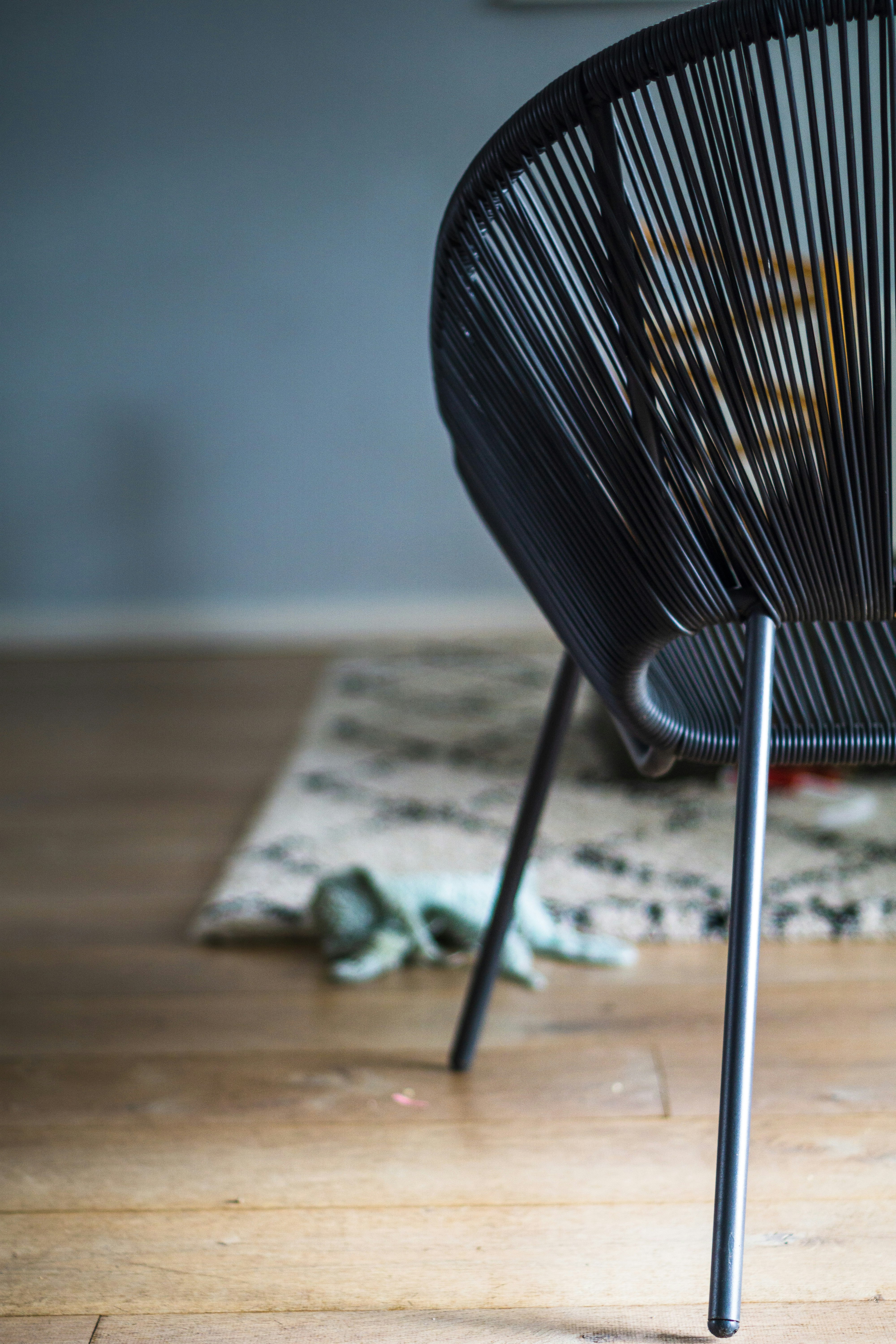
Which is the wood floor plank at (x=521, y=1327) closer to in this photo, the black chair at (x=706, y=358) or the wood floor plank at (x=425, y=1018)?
the black chair at (x=706, y=358)

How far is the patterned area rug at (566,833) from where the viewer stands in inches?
53.6

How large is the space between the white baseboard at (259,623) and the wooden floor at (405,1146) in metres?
1.72

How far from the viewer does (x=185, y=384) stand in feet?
10.3

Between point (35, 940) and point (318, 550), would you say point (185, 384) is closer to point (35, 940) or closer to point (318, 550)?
point (318, 550)

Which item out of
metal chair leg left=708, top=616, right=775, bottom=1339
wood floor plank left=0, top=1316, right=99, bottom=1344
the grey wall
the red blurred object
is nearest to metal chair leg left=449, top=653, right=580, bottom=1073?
metal chair leg left=708, top=616, right=775, bottom=1339

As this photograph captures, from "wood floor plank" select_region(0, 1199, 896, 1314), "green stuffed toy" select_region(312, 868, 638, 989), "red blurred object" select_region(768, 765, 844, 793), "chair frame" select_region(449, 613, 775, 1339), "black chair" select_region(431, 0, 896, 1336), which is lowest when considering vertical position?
"red blurred object" select_region(768, 765, 844, 793)

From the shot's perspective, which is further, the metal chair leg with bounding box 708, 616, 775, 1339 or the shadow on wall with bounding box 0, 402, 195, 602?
the shadow on wall with bounding box 0, 402, 195, 602

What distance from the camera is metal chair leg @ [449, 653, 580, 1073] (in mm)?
1002

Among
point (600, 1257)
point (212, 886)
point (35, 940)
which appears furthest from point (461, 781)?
point (600, 1257)

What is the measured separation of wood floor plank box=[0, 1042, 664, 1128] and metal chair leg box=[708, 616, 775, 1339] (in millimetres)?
315

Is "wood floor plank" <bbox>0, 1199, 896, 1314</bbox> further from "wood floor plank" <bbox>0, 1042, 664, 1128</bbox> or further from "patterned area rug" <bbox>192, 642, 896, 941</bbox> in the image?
"patterned area rug" <bbox>192, 642, 896, 941</bbox>

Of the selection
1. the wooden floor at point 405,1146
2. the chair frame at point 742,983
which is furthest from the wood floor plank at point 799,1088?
the chair frame at point 742,983

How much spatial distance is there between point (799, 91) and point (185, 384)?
5.63 feet

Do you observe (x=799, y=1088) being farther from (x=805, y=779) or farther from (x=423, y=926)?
(x=805, y=779)
